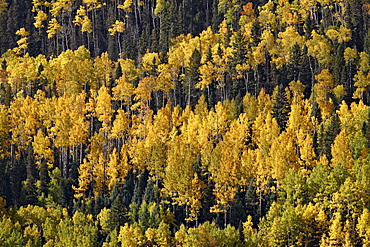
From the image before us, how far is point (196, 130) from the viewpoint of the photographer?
421 ft

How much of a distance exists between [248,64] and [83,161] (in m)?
37.0

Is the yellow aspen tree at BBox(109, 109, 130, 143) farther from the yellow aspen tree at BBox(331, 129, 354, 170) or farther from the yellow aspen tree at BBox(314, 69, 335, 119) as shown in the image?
the yellow aspen tree at BBox(331, 129, 354, 170)

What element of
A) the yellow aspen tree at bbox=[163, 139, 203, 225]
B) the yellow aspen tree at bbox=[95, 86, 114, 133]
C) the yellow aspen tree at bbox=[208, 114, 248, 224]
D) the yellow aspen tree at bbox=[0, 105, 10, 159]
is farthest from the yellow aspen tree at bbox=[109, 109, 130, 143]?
the yellow aspen tree at bbox=[208, 114, 248, 224]

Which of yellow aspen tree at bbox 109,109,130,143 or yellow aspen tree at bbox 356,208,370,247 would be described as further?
yellow aspen tree at bbox 109,109,130,143

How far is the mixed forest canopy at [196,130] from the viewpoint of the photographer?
10438cm

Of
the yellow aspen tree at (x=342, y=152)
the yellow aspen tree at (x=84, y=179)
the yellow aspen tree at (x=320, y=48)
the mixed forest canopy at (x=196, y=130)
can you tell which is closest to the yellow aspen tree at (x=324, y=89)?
the mixed forest canopy at (x=196, y=130)

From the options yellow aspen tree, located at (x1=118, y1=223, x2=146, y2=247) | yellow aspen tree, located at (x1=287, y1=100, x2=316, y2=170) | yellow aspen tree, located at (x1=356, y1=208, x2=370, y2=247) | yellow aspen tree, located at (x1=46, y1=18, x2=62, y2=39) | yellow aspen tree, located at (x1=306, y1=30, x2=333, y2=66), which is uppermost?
yellow aspen tree, located at (x1=46, y1=18, x2=62, y2=39)

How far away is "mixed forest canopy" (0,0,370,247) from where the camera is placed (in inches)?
4109

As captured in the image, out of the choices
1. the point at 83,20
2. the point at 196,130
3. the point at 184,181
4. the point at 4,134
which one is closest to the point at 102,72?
the point at 4,134

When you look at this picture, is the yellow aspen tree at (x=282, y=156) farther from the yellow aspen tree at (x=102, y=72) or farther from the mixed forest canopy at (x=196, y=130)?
the yellow aspen tree at (x=102, y=72)

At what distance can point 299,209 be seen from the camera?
3964 inches

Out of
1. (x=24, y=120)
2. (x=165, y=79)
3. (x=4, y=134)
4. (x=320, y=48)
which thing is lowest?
(x=4, y=134)

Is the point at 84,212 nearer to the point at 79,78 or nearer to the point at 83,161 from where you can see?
the point at 83,161

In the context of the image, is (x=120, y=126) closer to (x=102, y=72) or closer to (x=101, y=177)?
(x=101, y=177)
